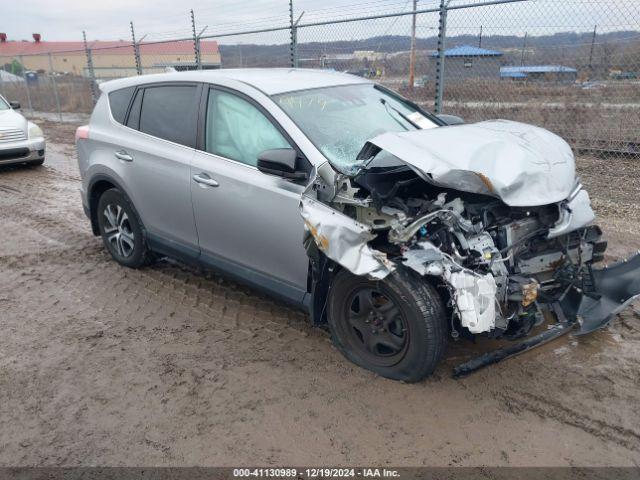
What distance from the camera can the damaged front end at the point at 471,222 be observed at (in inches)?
114

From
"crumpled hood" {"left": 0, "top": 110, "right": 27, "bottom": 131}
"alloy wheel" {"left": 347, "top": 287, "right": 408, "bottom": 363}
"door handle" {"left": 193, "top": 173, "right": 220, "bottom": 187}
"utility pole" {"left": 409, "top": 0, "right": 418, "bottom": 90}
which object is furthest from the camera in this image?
"crumpled hood" {"left": 0, "top": 110, "right": 27, "bottom": 131}

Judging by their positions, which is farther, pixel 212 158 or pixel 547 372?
pixel 212 158

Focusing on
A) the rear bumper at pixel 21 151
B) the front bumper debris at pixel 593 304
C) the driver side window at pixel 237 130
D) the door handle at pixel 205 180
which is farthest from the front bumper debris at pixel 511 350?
the rear bumper at pixel 21 151

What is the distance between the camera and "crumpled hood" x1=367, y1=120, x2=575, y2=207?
290cm

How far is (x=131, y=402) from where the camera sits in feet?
10.5

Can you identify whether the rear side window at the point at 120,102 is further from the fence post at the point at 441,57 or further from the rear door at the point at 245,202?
the fence post at the point at 441,57

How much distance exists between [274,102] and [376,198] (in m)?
1.17

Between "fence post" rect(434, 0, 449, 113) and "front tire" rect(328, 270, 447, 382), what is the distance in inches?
205

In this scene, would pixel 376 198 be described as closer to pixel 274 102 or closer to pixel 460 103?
pixel 274 102

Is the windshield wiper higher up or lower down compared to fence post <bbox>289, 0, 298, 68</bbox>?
lower down

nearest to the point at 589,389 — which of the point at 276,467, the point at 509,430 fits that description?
the point at 509,430

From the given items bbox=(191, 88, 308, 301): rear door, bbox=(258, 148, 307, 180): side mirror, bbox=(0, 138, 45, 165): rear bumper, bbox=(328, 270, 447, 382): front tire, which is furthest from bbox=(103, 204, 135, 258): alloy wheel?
bbox=(0, 138, 45, 165): rear bumper

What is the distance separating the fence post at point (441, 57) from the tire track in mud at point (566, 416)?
5476 mm

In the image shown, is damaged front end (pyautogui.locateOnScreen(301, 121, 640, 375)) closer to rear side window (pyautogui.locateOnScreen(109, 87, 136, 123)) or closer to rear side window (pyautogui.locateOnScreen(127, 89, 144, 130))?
rear side window (pyautogui.locateOnScreen(127, 89, 144, 130))
